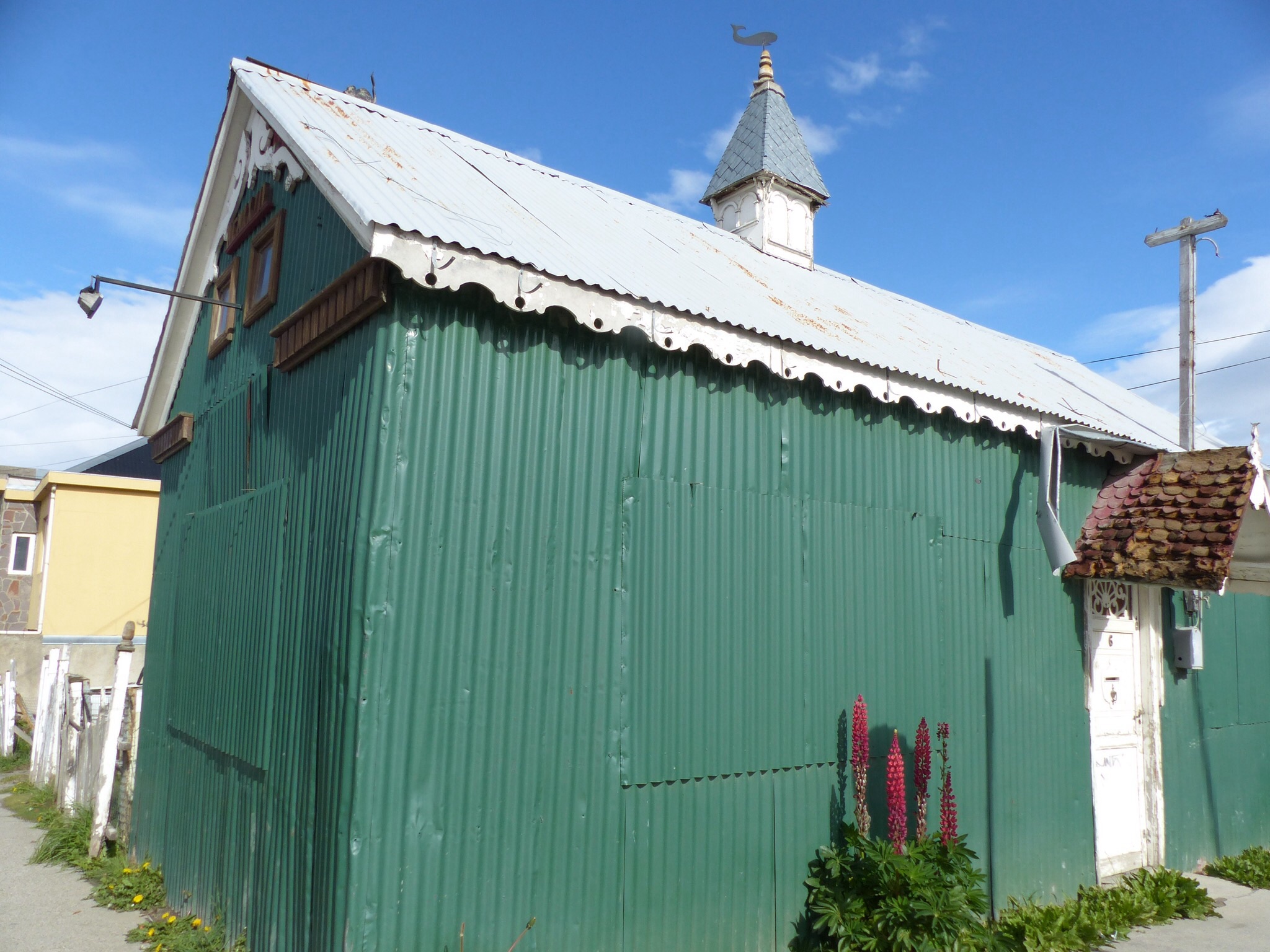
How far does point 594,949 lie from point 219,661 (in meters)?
3.33

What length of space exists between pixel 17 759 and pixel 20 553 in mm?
7722

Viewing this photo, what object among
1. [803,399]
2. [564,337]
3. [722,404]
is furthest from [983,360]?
[564,337]

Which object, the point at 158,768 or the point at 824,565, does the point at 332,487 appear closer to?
the point at 824,565

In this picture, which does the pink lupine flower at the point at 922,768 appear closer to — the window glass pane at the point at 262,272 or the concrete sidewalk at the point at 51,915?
the concrete sidewalk at the point at 51,915

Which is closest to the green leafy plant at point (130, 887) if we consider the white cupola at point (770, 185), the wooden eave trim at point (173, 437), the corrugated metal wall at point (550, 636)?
the corrugated metal wall at point (550, 636)

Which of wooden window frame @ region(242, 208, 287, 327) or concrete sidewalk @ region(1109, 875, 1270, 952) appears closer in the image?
wooden window frame @ region(242, 208, 287, 327)

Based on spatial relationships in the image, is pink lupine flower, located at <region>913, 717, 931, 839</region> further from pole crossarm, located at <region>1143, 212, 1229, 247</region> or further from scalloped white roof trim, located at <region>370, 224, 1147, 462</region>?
pole crossarm, located at <region>1143, 212, 1229, 247</region>

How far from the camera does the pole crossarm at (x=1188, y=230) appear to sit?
31.6ft

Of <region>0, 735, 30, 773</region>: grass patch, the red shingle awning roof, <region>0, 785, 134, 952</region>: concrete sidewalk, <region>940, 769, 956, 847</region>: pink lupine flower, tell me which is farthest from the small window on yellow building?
the red shingle awning roof

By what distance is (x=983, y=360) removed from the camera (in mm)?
8625

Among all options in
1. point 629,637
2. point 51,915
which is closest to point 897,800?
point 629,637

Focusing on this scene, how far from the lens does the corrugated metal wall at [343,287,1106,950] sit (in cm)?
445

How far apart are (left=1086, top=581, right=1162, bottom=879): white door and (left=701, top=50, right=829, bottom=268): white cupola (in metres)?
4.80

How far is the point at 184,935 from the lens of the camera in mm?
5746
